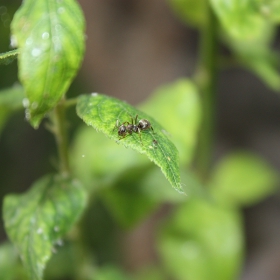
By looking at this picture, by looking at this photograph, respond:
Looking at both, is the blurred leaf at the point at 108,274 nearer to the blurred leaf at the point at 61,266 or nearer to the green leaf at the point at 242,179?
the blurred leaf at the point at 61,266

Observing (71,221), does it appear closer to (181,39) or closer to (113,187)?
(113,187)

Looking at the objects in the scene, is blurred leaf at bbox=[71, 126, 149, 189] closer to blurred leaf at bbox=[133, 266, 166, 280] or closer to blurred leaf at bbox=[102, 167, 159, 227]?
blurred leaf at bbox=[102, 167, 159, 227]

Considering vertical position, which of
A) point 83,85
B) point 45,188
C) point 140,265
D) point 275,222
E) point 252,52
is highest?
point 252,52

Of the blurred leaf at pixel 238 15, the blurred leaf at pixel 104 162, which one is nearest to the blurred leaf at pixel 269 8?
the blurred leaf at pixel 238 15

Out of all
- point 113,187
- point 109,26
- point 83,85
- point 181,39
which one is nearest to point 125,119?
point 113,187

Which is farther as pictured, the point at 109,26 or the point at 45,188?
the point at 109,26

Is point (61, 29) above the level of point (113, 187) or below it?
above
